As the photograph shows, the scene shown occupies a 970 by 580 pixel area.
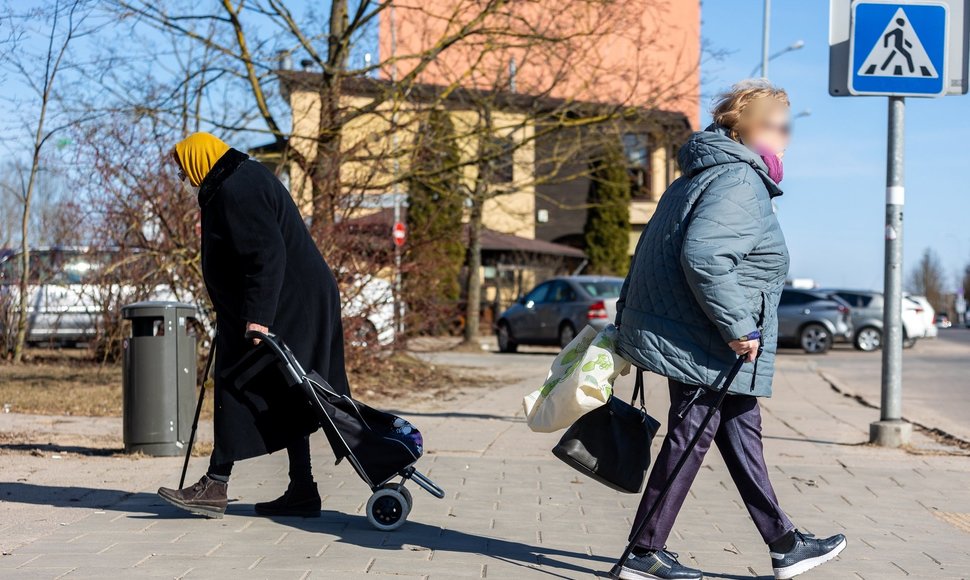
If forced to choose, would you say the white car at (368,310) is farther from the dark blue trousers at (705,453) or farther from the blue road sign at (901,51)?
the dark blue trousers at (705,453)

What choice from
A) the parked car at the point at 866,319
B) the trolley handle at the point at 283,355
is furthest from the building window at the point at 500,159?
the parked car at the point at 866,319

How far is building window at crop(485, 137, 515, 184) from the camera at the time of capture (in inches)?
539

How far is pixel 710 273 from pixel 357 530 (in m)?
2.18

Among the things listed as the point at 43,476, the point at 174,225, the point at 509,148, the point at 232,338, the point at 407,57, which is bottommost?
the point at 43,476

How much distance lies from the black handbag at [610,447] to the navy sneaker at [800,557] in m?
0.62

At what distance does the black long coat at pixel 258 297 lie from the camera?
5.05m

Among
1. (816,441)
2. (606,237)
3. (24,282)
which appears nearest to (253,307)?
(816,441)

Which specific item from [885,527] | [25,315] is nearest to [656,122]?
[25,315]

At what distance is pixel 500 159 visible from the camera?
16500 millimetres

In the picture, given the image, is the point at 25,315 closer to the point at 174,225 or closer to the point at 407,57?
the point at 174,225

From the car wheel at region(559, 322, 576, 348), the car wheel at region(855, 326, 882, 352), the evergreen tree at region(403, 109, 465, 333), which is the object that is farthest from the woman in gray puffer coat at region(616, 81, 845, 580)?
the car wheel at region(855, 326, 882, 352)

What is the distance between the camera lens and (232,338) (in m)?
5.16

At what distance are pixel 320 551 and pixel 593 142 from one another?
11.7m

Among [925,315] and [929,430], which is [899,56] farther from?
[925,315]
